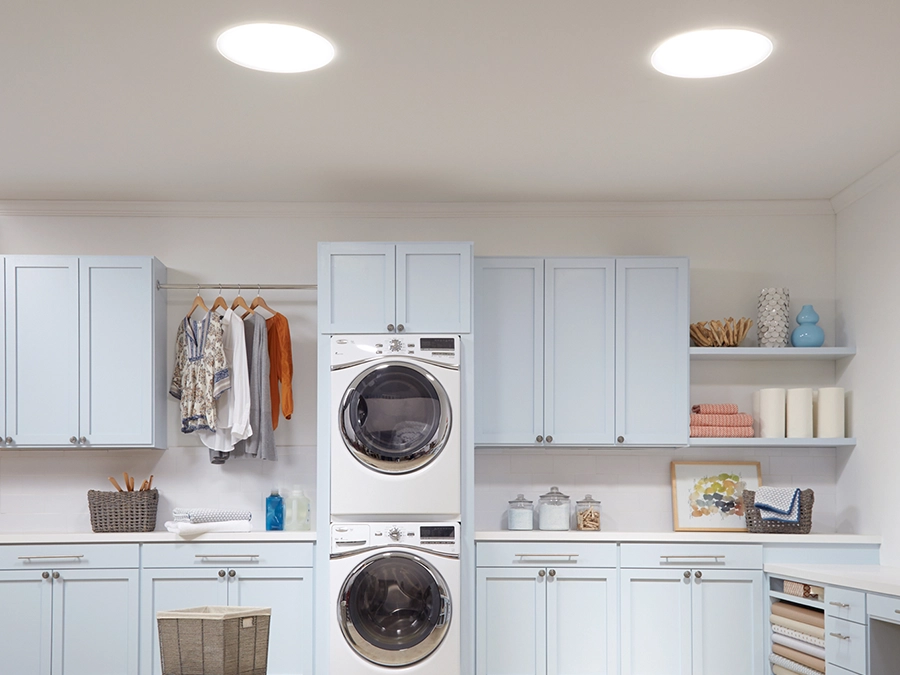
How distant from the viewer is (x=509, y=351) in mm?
4621

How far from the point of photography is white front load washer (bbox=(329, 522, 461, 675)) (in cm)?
408

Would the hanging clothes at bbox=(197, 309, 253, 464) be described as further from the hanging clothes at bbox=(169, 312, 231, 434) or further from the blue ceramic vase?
the blue ceramic vase

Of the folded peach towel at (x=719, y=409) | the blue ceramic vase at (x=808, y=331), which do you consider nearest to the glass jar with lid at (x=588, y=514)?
the folded peach towel at (x=719, y=409)

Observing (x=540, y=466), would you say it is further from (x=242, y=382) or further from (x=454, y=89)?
(x=454, y=89)

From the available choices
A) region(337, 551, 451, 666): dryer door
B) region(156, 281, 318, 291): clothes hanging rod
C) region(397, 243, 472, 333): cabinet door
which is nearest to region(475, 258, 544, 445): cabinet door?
region(397, 243, 472, 333): cabinet door

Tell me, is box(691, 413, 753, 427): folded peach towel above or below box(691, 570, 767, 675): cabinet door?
above

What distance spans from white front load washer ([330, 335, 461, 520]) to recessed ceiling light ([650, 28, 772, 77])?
65.7 inches

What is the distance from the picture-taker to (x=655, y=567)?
14.2 ft

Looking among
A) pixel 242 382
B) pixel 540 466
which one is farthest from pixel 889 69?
pixel 242 382

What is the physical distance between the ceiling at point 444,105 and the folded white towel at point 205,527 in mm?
1638

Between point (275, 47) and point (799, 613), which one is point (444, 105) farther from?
point (799, 613)

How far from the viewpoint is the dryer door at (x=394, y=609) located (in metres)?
4.08

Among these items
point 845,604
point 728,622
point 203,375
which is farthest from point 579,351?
point 203,375

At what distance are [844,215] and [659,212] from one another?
929 millimetres
